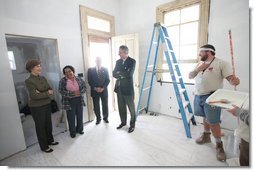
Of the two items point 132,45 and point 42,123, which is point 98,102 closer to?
point 42,123

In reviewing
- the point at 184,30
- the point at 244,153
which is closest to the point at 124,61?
the point at 184,30

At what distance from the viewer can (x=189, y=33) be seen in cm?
274

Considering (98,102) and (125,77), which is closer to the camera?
(125,77)

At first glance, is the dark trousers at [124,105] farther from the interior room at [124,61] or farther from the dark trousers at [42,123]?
the dark trousers at [42,123]

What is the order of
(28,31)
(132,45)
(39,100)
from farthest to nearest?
(132,45) → (28,31) → (39,100)

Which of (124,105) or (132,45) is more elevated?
(132,45)

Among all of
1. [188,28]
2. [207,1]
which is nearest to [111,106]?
[188,28]

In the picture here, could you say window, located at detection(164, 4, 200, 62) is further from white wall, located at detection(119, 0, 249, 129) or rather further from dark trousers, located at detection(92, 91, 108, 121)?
dark trousers, located at detection(92, 91, 108, 121)

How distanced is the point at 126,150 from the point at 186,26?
242cm

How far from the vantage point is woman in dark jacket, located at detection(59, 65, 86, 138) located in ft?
7.70


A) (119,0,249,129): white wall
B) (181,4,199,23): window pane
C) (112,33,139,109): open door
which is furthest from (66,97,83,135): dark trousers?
(181,4,199,23): window pane

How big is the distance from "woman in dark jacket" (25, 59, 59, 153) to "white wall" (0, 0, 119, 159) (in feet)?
0.99

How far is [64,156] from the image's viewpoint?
1.99 metres

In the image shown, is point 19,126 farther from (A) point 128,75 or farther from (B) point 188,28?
(B) point 188,28
